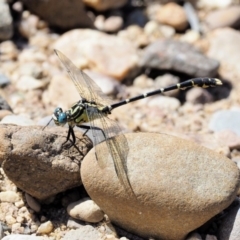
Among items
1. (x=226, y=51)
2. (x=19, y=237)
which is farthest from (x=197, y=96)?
(x=19, y=237)

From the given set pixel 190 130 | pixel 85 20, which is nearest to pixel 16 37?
pixel 85 20

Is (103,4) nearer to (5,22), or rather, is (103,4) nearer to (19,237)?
(5,22)

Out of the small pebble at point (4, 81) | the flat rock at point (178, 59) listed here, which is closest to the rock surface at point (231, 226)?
the flat rock at point (178, 59)

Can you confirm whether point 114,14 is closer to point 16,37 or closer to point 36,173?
point 16,37

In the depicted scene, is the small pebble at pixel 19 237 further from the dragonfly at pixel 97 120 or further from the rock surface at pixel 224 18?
the rock surface at pixel 224 18

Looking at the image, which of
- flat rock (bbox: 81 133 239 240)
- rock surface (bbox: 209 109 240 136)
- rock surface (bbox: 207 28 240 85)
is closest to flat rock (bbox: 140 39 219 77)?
rock surface (bbox: 207 28 240 85)

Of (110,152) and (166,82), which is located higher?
(110,152)

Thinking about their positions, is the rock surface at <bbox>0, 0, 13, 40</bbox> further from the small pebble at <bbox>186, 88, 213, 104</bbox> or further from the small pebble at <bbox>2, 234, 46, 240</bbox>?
the small pebble at <bbox>2, 234, 46, 240</bbox>
